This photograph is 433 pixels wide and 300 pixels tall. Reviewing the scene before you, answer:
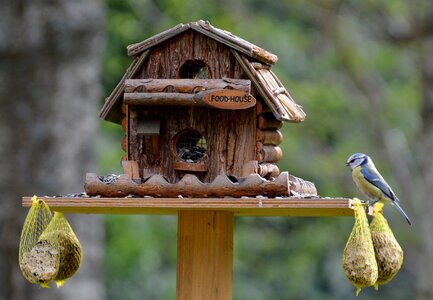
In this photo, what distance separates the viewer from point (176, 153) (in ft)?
14.8

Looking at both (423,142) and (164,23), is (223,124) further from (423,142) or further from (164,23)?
(164,23)

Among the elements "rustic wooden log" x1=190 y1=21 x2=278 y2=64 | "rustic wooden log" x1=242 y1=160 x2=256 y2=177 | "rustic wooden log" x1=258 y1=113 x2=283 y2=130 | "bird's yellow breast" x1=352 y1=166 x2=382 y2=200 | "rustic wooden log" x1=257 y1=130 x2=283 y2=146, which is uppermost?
"rustic wooden log" x1=190 y1=21 x2=278 y2=64

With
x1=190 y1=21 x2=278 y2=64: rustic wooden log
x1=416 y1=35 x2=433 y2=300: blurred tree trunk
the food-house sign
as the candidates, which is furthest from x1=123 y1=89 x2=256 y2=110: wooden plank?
x1=416 y1=35 x2=433 y2=300: blurred tree trunk

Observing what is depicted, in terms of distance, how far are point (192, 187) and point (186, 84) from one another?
1.55ft

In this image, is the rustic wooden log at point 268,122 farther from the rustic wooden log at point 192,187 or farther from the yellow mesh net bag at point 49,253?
the yellow mesh net bag at point 49,253

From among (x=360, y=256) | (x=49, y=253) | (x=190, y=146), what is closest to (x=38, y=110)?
(x=190, y=146)

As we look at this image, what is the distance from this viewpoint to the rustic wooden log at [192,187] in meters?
4.09

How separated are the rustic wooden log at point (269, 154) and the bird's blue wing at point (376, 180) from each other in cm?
39

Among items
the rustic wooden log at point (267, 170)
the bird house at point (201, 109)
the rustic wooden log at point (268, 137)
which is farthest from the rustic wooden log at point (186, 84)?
the rustic wooden log at point (267, 170)

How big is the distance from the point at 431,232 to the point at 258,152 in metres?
7.80

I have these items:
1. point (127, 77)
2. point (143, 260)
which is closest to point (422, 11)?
point (143, 260)

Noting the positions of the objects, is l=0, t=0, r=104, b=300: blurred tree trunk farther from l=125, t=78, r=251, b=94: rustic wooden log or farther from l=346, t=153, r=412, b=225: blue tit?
l=346, t=153, r=412, b=225: blue tit

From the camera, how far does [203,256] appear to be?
448 cm

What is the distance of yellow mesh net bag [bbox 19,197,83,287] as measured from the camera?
424cm
